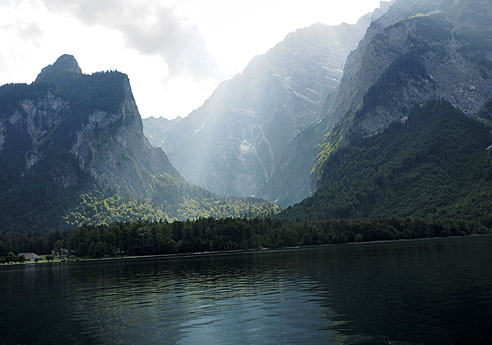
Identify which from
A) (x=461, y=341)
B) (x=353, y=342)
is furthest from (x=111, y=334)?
(x=461, y=341)

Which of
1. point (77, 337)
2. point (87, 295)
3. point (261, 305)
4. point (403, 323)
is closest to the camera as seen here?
point (403, 323)

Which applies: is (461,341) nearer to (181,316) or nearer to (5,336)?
(181,316)

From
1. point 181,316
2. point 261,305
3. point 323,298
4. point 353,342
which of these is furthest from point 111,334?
point 323,298

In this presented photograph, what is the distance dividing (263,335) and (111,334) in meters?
16.0

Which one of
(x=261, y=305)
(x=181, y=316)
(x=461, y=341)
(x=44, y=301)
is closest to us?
(x=461, y=341)

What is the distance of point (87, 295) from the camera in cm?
7756

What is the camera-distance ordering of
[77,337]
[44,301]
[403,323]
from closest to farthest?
[403,323] → [77,337] → [44,301]

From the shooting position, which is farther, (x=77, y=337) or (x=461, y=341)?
(x=77, y=337)

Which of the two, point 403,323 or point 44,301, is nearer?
point 403,323

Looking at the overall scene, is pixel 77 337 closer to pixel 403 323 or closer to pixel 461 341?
pixel 403 323

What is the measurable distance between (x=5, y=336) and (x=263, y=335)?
27.8m

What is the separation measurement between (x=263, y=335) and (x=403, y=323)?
13312 mm

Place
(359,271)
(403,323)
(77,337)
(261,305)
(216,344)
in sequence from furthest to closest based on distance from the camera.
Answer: (359,271), (261,305), (77,337), (403,323), (216,344)

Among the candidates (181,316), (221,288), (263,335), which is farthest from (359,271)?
(263,335)
